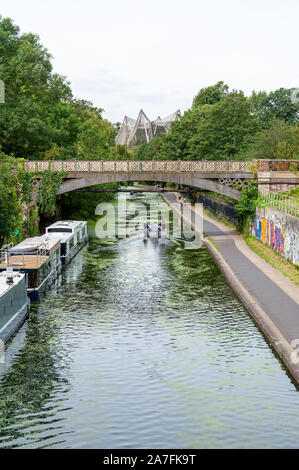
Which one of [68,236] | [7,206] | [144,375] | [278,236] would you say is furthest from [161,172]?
[144,375]

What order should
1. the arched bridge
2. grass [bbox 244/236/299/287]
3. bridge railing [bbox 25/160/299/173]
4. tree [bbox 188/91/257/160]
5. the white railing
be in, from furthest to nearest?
tree [bbox 188/91/257/160]
the arched bridge
bridge railing [bbox 25/160/299/173]
the white railing
grass [bbox 244/236/299/287]

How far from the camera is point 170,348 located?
2581cm

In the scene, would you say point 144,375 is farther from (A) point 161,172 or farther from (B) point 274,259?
(A) point 161,172

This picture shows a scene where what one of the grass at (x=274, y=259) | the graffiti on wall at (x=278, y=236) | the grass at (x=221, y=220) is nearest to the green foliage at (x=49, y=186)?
the grass at (x=274, y=259)

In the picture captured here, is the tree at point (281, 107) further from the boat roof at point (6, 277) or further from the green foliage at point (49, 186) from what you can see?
the boat roof at point (6, 277)

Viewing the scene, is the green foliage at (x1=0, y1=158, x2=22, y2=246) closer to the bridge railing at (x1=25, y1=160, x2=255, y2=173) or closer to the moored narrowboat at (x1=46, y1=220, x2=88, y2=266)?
the moored narrowboat at (x1=46, y1=220, x2=88, y2=266)

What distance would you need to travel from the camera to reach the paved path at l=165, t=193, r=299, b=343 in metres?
27.1

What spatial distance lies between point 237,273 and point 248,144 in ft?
191

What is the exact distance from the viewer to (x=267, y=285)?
115 feet

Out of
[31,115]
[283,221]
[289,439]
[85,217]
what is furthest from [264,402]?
[85,217]

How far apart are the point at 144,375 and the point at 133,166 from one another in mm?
40748

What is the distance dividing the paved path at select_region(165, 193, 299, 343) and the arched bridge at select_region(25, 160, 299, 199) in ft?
23.9

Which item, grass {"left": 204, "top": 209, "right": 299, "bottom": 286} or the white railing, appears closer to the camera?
grass {"left": 204, "top": 209, "right": 299, "bottom": 286}

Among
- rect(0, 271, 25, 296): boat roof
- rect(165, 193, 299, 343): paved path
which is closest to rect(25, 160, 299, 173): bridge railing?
rect(165, 193, 299, 343): paved path
